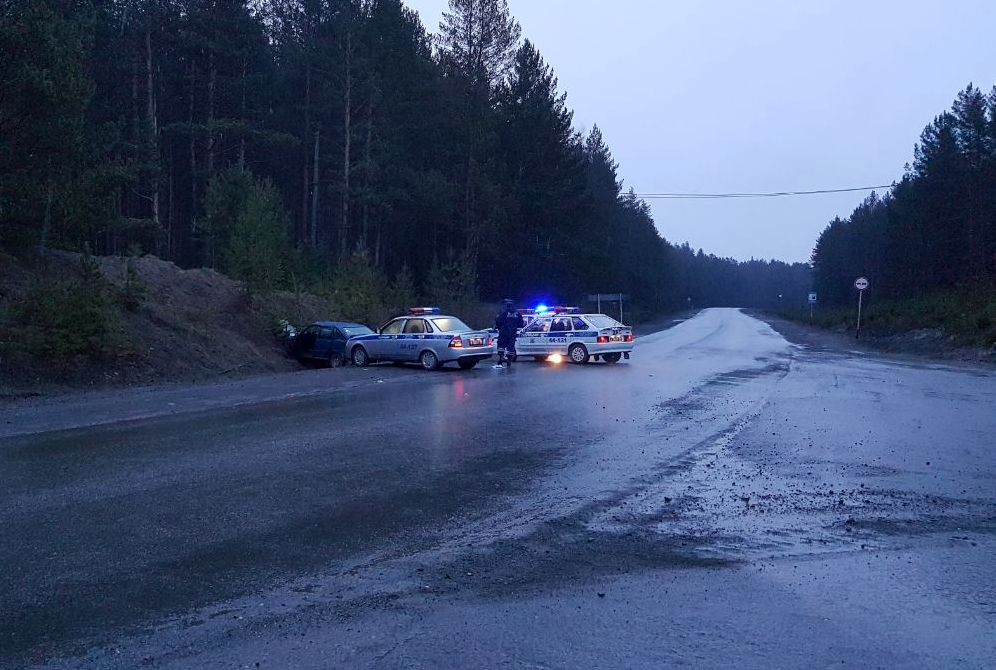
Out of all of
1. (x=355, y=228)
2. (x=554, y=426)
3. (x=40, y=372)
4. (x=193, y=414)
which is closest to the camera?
(x=554, y=426)

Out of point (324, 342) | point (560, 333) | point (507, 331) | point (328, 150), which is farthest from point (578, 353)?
point (328, 150)

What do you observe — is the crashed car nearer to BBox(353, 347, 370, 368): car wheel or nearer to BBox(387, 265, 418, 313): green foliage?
BBox(353, 347, 370, 368): car wheel

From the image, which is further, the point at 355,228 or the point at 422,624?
the point at 355,228

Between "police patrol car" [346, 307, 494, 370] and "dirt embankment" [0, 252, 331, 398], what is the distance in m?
3.47

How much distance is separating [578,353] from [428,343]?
523 centimetres

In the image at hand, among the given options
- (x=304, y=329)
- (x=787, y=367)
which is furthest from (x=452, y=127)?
(x=787, y=367)

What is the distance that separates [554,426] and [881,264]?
287 ft

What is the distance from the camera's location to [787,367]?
26.3 metres

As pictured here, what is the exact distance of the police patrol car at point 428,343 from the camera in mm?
25188

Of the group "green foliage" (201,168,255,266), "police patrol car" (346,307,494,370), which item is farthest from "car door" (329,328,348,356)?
"green foliage" (201,168,255,266)

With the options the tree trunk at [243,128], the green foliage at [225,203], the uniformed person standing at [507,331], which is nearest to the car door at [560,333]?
the uniformed person standing at [507,331]

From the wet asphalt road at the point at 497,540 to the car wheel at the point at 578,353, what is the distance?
41.9ft

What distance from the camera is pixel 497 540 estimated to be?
721 centimetres

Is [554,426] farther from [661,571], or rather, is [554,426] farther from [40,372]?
[40,372]
